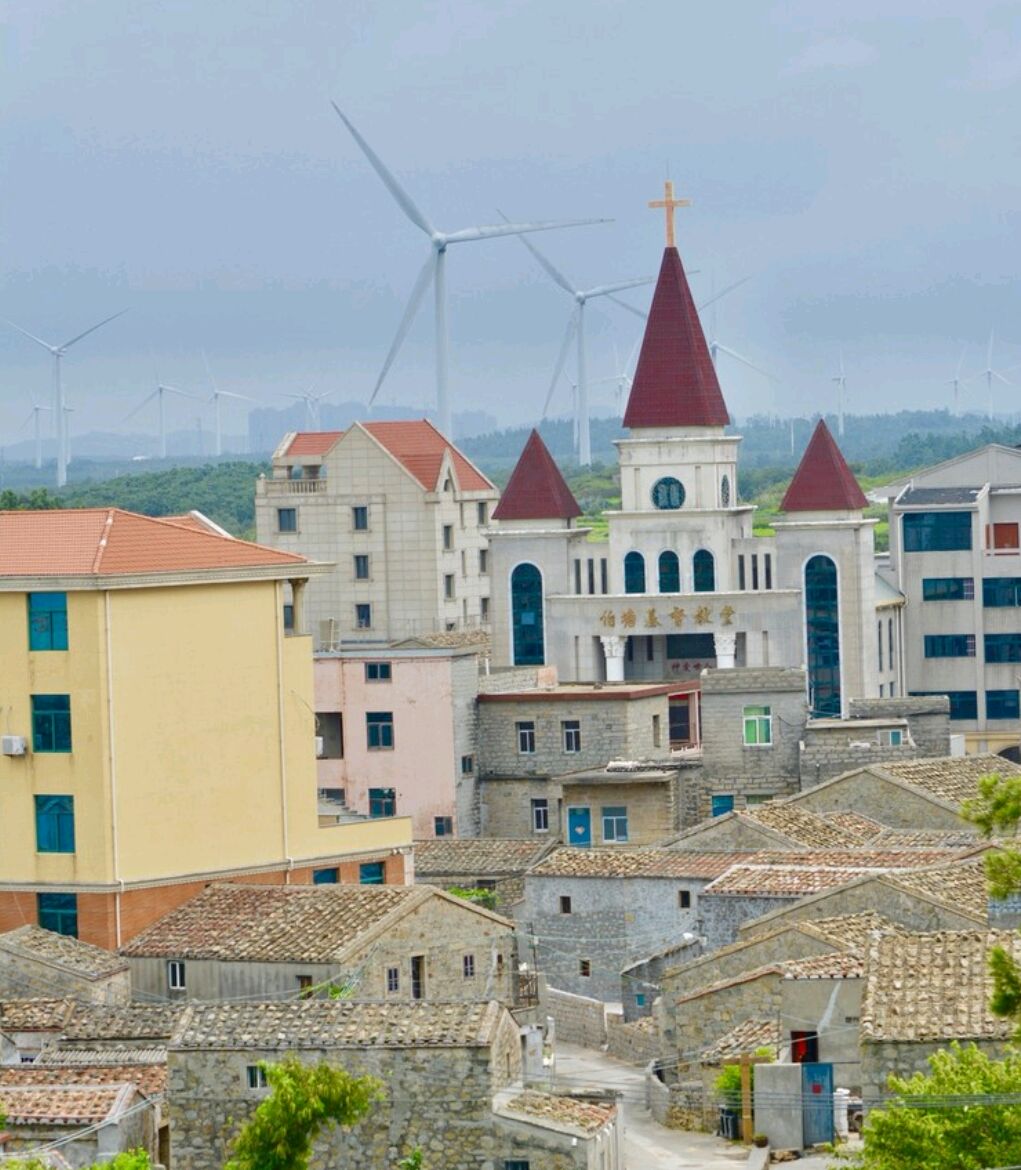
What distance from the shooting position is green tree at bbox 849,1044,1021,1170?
2747 centimetres

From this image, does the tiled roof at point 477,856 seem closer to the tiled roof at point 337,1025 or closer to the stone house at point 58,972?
the stone house at point 58,972

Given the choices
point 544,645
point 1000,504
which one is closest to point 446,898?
point 544,645

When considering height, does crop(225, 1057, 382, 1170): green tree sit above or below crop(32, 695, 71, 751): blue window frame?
below

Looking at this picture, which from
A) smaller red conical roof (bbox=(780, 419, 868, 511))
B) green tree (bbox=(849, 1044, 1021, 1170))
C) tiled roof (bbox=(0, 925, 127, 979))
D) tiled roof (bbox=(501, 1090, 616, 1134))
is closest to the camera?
green tree (bbox=(849, 1044, 1021, 1170))

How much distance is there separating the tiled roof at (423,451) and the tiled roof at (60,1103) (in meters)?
62.4

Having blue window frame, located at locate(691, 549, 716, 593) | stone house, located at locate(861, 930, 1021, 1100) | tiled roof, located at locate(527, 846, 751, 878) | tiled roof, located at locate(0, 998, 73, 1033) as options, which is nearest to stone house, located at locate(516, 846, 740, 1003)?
tiled roof, located at locate(527, 846, 751, 878)

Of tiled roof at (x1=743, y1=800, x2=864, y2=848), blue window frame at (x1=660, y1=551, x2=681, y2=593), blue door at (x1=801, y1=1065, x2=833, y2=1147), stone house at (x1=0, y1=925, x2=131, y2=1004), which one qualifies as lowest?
blue door at (x1=801, y1=1065, x2=833, y2=1147)

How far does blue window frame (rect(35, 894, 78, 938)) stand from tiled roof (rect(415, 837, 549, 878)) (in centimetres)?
865

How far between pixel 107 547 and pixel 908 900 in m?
13.3

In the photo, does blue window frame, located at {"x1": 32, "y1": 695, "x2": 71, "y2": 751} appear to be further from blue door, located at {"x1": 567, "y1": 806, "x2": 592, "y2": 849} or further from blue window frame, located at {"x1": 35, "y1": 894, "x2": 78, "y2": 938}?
blue door, located at {"x1": 567, "y1": 806, "x2": 592, "y2": 849}

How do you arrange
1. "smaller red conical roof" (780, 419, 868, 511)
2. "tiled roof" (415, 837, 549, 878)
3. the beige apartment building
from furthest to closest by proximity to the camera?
the beige apartment building, "smaller red conical roof" (780, 419, 868, 511), "tiled roof" (415, 837, 549, 878)

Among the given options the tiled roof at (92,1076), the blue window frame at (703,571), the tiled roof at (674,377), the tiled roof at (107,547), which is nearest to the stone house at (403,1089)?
the tiled roof at (92,1076)

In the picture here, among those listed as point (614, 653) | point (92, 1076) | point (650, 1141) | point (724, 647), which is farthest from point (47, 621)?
point (614, 653)

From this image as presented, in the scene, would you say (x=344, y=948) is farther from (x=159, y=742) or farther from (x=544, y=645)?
(x=544, y=645)
